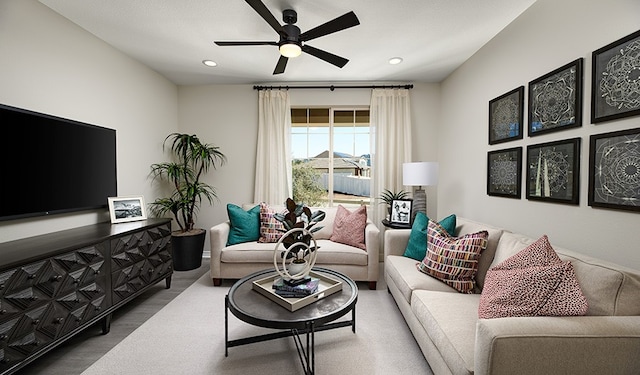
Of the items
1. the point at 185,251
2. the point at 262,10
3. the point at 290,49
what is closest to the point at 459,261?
the point at 290,49

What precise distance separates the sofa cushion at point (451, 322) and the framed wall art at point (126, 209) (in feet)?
9.50

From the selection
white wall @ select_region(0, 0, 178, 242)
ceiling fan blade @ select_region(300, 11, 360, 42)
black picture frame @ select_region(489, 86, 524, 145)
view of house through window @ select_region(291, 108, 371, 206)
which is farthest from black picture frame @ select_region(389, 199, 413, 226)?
white wall @ select_region(0, 0, 178, 242)

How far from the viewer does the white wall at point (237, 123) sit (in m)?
4.14

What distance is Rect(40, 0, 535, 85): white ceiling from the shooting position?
225 cm

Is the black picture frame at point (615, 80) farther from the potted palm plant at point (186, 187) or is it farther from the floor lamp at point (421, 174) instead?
the potted palm plant at point (186, 187)

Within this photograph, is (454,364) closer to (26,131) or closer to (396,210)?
(396,210)

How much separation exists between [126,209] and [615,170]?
159 inches

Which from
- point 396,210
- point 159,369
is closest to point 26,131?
point 159,369

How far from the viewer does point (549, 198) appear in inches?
82.0

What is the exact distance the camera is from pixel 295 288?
1.84 metres

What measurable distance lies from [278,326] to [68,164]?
234 cm

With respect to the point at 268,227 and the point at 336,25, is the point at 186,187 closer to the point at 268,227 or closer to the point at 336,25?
the point at 268,227

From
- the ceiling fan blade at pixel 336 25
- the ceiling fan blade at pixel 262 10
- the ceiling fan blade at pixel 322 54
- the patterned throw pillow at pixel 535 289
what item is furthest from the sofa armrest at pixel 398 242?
the ceiling fan blade at pixel 262 10

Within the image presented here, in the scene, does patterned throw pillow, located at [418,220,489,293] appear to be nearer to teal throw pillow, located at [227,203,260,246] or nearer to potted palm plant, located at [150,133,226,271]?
teal throw pillow, located at [227,203,260,246]
